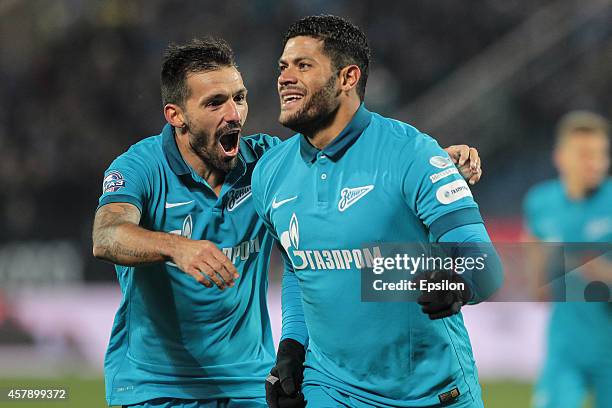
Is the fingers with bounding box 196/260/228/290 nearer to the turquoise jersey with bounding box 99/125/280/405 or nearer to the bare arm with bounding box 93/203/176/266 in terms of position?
the bare arm with bounding box 93/203/176/266

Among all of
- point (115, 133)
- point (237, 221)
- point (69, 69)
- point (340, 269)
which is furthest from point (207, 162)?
point (69, 69)

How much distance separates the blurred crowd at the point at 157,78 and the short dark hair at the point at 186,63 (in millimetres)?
7068

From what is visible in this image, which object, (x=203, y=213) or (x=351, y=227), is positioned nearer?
(x=351, y=227)

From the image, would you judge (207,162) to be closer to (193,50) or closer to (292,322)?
(193,50)

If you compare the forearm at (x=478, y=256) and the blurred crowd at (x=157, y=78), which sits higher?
the blurred crowd at (x=157, y=78)

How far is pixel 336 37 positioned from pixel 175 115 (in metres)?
0.97

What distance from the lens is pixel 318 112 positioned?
Answer: 384 centimetres

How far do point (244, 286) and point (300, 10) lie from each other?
9.93 meters

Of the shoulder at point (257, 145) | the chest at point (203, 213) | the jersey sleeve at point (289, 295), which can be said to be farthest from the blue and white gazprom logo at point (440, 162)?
the shoulder at point (257, 145)

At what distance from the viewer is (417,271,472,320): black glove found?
3107 millimetres

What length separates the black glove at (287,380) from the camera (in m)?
3.76

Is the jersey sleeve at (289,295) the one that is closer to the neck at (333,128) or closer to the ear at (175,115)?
the neck at (333,128)

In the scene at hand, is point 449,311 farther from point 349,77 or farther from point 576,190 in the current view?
point 576,190

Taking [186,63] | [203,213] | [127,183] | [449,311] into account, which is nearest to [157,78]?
[186,63]
